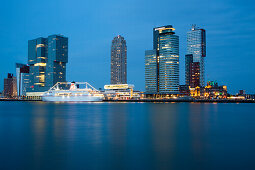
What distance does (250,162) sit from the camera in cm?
1648

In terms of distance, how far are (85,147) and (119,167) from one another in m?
6.77

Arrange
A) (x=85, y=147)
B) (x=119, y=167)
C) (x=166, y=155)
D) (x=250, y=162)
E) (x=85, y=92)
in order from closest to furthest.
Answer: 1. (x=119, y=167)
2. (x=250, y=162)
3. (x=166, y=155)
4. (x=85, y=147)
5. (x=85, y=92)

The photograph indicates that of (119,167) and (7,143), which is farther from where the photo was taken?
(7,143)

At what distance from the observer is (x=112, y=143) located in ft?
77.0

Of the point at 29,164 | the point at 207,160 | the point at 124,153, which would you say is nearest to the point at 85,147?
the point at 124,153

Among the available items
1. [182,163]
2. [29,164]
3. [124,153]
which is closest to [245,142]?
[182,163]

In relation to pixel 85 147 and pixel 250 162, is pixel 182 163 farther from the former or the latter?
pixel 85 147

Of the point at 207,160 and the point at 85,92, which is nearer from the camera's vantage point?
the point at 207,160

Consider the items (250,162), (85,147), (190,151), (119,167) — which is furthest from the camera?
(85,147)

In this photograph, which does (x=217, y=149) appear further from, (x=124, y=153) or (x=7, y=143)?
(x=7, y=143)

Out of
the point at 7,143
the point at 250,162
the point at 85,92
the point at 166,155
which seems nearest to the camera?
the point at 250,162

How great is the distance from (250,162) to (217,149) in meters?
4.21

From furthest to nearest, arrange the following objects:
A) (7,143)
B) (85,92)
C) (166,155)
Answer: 1. (85,92)
2. (7,143)
3. (166,155)

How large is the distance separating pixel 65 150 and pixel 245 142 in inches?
643
